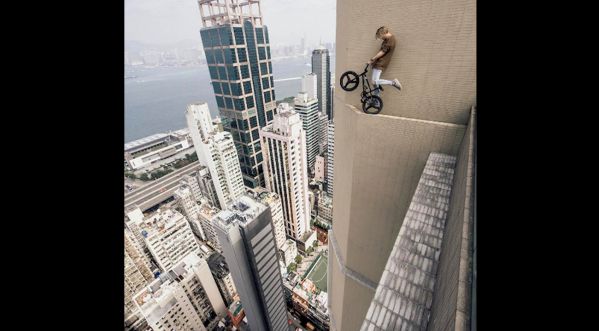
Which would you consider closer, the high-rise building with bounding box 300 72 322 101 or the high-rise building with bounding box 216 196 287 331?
the high-rise building with bounding box 216 196 287 331

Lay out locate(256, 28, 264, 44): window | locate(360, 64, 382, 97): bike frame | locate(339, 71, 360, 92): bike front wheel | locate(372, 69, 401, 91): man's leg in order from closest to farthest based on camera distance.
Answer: locate(372, 69, 401, 91): man's leg
locate(360, 64, 382, 97): bike frame
locate(339, 71, 360, 92): bike front wheel
locate(256, 28, 264, 44): window

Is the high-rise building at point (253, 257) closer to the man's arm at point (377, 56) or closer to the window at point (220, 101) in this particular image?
the man's arm at point (377, 56)

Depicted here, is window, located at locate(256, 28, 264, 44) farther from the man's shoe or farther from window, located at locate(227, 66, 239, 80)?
the man's shoe

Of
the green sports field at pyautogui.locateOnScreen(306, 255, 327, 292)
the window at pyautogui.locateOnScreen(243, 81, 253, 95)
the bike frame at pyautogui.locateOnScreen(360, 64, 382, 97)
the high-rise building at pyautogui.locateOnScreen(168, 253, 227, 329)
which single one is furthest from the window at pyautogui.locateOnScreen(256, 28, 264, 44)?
the bike frame at pyautogui.locateOnScreen(360, 64, 382, 97)

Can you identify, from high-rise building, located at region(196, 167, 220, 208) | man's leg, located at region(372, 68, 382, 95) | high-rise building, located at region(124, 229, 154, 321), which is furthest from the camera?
high-rise building, located at region(196, 167, 220, 208)
